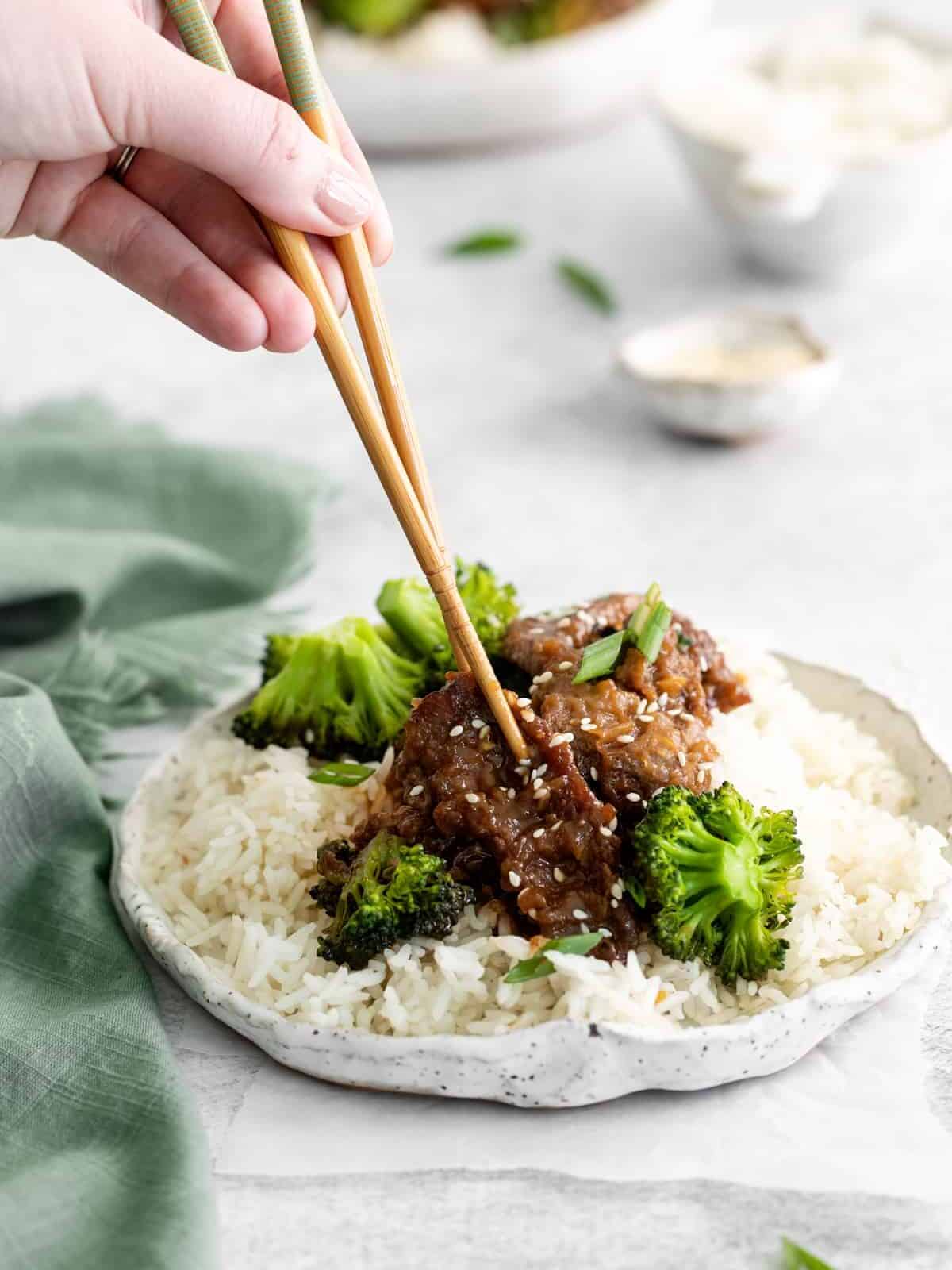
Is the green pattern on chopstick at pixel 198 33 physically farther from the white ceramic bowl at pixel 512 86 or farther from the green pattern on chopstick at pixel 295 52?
the white ceramic bowl at pixel 512 86

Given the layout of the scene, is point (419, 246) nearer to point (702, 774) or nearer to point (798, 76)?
point (798, 76)

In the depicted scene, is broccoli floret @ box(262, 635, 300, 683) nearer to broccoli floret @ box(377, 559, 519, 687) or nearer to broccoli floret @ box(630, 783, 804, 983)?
broccoli floret @ box(377, 559, 519, 687)

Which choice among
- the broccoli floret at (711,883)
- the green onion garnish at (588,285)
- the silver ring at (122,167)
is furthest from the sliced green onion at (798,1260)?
the green onion garnish at (588,285)

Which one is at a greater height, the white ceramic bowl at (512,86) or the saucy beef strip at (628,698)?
the saucy beef strip at (628,698)

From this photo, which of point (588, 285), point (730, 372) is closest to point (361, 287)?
point (730, 372)

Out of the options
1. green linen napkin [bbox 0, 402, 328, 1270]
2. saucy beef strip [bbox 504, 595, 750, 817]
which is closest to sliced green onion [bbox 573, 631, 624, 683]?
saucy beef strip [bbox 504, 595, 750, 817]

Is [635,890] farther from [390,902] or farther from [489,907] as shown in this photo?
[390,902]
